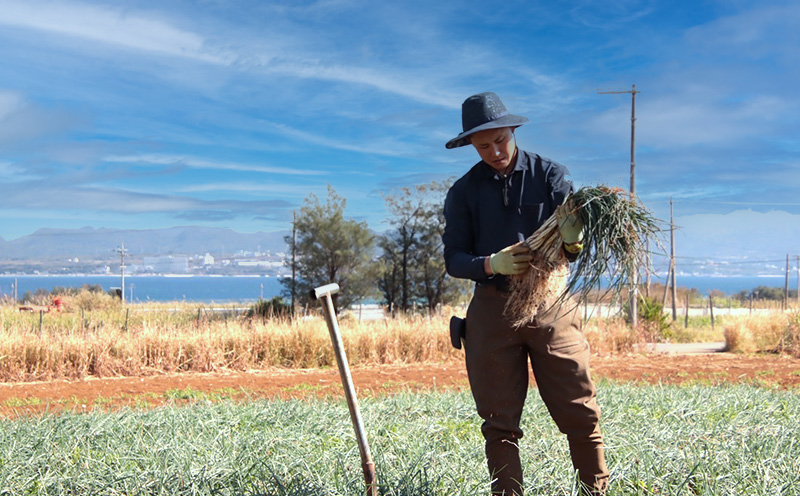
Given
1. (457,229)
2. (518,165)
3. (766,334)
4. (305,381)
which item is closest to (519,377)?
(457,229)

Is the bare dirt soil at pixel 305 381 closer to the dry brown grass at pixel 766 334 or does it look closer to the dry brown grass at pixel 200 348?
the dry brown grass at pixel 200 348

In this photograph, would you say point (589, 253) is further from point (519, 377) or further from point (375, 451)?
point (375, 451)

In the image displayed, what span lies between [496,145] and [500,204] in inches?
9.8

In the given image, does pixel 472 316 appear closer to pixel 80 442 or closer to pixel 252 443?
pixel 252 443

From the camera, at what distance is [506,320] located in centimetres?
273

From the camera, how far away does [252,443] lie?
3.76 m

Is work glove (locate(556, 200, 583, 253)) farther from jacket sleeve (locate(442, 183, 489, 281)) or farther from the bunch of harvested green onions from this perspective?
jacket sleeve (locate(442, 183, 489, 281))

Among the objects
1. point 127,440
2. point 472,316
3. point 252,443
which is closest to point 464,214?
point 472,316

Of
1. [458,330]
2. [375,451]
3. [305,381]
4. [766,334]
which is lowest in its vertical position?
[305,381]

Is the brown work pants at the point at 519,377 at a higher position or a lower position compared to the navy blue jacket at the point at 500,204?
lower

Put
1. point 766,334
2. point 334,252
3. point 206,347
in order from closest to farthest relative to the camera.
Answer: point 206,347, point 766,334, point 334,252

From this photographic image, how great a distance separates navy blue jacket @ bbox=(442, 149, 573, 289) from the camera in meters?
2.81

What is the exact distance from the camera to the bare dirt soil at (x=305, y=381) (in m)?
7.38

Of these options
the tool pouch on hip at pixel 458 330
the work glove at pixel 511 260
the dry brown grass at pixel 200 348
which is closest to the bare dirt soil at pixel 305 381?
the dry brown grass at pixel 200 348
